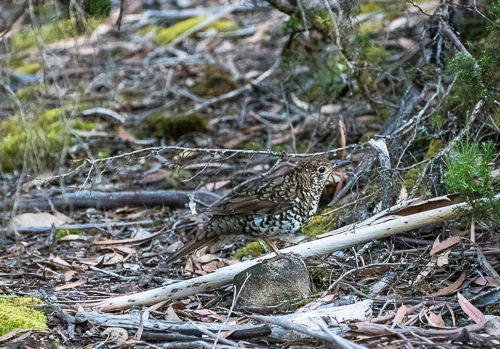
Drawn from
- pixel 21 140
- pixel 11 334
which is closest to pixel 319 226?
pixel 11 334

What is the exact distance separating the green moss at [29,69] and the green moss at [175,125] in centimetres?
245

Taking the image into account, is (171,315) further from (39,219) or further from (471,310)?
(39,219)

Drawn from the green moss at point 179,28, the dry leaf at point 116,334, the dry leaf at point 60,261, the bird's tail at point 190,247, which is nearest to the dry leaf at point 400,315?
the dry leaf at point 116,334

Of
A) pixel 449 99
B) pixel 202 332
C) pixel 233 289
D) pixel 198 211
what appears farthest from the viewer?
pixel 198 211

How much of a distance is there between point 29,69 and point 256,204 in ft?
21.1

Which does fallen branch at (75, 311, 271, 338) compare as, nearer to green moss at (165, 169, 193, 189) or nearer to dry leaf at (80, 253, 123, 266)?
dry leaf at (80, 253, 123, 266)

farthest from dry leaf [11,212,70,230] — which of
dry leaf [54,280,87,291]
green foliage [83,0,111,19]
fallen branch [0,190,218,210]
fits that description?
green foliage [83,0,111,19]

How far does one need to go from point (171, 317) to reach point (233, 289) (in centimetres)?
56

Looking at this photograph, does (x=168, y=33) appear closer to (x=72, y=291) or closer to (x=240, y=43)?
(x=240, y=43)

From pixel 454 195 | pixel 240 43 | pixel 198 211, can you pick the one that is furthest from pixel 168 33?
pixel 454 195

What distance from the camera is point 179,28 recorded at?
1174 centimetres

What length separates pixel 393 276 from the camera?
5.09m

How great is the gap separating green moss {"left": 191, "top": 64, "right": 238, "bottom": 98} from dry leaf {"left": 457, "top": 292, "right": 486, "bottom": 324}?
6.20m

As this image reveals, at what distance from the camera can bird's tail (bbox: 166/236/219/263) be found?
578cm
